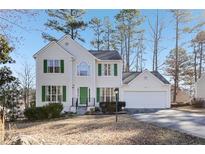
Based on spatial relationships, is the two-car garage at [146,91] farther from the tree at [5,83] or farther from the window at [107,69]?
the tree at [5,83]

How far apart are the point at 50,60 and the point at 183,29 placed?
2.14m

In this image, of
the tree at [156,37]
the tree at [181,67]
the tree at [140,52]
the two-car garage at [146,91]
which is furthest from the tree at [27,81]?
the tree at [181,67]

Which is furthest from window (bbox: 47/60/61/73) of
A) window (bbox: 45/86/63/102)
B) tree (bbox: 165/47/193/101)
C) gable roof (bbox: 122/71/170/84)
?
tree (bbox: 165/47/193/101)

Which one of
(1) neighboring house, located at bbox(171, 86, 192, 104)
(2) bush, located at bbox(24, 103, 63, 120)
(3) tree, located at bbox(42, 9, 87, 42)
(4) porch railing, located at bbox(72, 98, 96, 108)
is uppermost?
(3) tree, located at bbox(42, 9, 87, 42)

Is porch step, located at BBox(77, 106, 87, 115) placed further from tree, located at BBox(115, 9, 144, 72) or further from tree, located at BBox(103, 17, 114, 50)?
tree, located at BBox(103, 17, 114, 50)

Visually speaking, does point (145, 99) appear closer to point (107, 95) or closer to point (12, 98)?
point (107, 95)

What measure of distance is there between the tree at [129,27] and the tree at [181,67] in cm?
60

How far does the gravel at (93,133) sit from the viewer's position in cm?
651

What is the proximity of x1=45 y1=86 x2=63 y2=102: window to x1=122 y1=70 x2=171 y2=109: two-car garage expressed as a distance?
1.02 m

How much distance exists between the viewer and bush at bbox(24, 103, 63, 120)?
675cm

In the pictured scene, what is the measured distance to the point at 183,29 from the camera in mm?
6762

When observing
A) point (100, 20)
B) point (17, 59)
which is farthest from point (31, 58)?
point (100, 20)

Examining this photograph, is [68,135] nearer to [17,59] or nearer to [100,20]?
[17,59]

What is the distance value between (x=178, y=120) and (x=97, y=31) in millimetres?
1883
